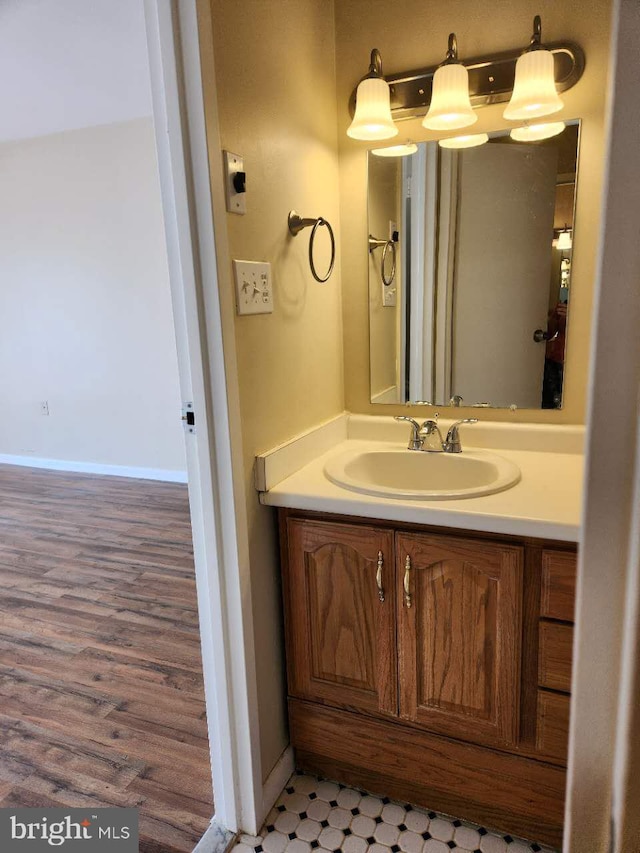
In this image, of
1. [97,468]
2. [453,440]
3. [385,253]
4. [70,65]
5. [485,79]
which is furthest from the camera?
[97,468]

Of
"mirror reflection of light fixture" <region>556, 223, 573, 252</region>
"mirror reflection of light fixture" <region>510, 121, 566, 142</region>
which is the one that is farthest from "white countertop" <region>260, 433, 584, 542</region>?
"mirror reflection of light fixture" <region>510, 121, 566, 142</region>

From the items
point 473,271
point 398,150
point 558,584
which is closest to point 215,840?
point 558,584

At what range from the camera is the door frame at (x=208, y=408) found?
3.61ft

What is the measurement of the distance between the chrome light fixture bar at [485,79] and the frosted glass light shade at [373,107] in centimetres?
5

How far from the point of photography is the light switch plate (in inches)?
46.7

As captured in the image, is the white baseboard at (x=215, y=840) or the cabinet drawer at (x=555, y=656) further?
the white baseboard at (x=215, y=840)

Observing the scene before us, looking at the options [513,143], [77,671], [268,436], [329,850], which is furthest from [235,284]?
[77,671]

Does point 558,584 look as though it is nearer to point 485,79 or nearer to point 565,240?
point 565,240

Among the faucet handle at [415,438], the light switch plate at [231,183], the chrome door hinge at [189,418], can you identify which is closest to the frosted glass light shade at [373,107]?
the light switch plate at [231,183]

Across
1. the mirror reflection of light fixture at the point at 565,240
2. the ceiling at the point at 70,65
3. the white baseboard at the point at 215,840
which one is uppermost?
the ceiling at the point at 70,65

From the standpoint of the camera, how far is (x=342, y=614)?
1.43m

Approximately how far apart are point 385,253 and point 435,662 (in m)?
1.15

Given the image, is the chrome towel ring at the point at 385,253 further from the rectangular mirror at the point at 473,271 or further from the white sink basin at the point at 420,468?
the white sink basin at the point at 420,468

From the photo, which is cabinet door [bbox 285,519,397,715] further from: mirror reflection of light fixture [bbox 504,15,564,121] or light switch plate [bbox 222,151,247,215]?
mirror reflection of light fixture [bbox 504,15,564,121]
